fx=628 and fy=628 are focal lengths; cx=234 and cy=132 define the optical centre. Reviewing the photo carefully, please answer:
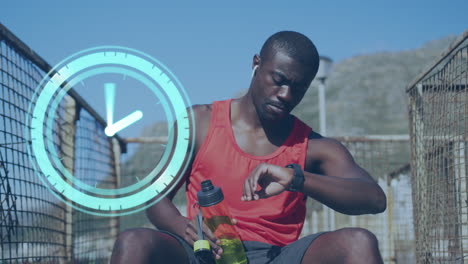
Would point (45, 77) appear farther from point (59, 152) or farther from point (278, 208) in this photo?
point (278, 208)

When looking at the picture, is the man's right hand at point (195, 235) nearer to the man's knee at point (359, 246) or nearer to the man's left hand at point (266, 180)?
the man's left hand at point (266, 180)

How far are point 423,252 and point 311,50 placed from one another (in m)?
1.76

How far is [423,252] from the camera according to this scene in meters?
4.11

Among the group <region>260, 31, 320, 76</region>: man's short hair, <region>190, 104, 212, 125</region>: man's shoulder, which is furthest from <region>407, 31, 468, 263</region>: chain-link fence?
<region>190, 104, 212, 125</region>: man's shoulder

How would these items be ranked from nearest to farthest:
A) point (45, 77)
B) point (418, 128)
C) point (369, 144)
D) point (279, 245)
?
point (279, 245) < point (45, 77) < point (418, 128) < point (369, 144)

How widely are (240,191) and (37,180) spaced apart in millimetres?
1368

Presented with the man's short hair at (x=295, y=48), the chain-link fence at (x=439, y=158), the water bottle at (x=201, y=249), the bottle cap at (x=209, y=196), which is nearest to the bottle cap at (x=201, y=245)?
the water bottle at (x=201, y=249)

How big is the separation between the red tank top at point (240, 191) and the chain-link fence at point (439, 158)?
1127mm

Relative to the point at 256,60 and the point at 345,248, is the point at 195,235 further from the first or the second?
the point at 256,60

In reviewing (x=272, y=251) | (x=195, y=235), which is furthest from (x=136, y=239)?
(x=272, y=251)

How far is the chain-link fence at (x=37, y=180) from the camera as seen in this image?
324 cm

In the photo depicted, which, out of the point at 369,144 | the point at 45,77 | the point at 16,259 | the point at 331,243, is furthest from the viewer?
the point at 369,144

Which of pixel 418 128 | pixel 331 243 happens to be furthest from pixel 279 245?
pixel 418 128

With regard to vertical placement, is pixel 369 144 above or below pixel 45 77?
below
